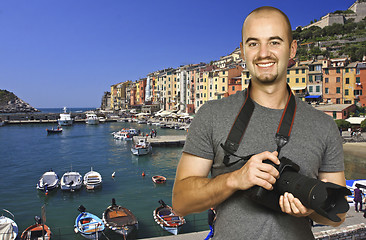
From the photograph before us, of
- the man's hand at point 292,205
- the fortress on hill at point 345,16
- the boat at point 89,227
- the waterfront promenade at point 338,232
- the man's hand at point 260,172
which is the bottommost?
the boat at point 89,227

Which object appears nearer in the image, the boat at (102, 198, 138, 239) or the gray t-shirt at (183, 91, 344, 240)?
the gray t-shirt at (183, 91, 344, 240)

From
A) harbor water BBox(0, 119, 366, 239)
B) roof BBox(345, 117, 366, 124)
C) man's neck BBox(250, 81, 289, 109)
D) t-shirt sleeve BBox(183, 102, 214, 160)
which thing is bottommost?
harbor water BBox(0, 119, 366, 239)

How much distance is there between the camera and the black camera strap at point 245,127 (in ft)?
5.23

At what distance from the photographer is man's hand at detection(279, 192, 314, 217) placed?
4.38ft

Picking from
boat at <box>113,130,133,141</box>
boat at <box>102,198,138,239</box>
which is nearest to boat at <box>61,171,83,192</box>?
boat at <box>102,198,138,239</box>

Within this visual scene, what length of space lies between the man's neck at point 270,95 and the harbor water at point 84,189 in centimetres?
1279

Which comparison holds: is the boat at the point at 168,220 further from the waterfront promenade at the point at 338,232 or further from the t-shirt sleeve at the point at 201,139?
the t-shirt sleeve at the point at 201,139

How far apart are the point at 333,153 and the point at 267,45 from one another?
2.57ft

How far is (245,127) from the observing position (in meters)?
1.67

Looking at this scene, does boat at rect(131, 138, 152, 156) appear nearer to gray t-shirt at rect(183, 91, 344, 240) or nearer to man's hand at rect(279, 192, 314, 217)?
gray t-shirt at rect(183, 91, 344, 240)

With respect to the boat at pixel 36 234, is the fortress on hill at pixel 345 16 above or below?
above

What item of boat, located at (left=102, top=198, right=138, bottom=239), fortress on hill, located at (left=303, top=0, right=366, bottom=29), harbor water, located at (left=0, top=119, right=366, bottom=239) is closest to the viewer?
boat, located at (left=102, top=198, right=138, bottom=239)

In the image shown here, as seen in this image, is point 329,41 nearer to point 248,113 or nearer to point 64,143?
point 64,143

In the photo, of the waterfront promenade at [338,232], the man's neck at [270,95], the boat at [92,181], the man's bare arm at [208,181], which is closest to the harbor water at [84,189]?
the boat at [92,181]
